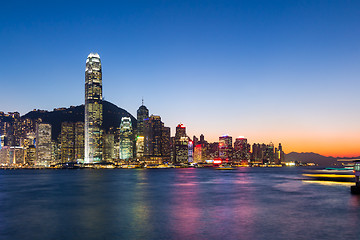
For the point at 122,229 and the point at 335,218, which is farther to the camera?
the point at 335,218

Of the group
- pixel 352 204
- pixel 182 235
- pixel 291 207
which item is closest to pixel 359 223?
pixel 291 207

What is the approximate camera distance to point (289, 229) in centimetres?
3791

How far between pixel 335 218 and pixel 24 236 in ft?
123

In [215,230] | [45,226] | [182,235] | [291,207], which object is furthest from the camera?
[291,207]

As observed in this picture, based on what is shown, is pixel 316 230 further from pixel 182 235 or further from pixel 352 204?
pixel 352 204

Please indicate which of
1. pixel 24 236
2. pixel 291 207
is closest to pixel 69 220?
pixel 24 236

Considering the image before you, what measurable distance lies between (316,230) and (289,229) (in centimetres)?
279

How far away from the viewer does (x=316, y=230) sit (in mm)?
37438

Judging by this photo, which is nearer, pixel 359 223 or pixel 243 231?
pixel 243 231

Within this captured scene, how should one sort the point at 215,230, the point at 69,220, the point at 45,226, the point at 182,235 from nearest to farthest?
the point at 182,235 < the point at 215,230 < the point at 45,226 < the point at 69,220

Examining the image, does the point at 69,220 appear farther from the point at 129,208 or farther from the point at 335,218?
the point at 335,218

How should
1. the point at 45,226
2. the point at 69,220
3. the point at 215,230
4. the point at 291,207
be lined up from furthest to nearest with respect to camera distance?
the point at 291,207, the point at 69,220, the point at 45,226, the point at 215,230

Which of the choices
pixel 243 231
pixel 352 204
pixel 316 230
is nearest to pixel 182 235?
pixel 243 231

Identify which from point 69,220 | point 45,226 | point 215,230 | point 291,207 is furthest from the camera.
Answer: point 291,207
